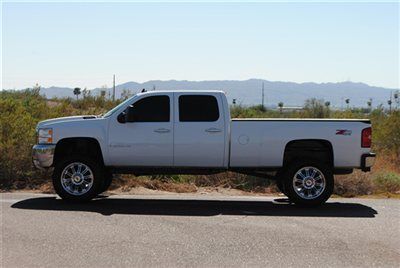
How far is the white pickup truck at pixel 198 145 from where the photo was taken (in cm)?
1079

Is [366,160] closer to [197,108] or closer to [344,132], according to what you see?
[344,132]

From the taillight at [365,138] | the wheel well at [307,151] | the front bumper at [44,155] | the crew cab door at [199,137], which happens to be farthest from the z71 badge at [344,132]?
the front bumper at [44,155]

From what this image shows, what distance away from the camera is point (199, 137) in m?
10.9

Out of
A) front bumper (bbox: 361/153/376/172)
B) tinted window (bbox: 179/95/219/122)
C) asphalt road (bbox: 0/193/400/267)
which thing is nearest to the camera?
asphalt road (bbox: 0/193/400/267)

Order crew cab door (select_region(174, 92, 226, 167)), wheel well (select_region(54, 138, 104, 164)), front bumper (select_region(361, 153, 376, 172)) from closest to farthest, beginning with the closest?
front bumper (select_region(361, 153, 376, 172)), crew cab door (select_region(174, 92, 226, 167)), wheel well (select_region(54, 138, 104, 164))

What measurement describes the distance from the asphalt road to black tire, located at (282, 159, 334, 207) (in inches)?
9.5

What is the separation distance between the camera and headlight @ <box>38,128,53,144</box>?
11.0 metres

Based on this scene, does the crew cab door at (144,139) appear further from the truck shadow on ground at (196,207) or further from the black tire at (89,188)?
the truck shadow on ground at (196,207)

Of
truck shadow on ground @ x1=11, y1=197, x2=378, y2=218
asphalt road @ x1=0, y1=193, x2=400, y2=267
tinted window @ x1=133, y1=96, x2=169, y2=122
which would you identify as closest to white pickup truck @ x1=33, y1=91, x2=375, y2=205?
tinted window @ x1=133, y1=96, x2=169, y2=122

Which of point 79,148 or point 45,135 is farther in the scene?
point 79,148

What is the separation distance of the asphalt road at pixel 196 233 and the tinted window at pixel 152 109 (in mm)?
1662

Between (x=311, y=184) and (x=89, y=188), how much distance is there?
4242 mm

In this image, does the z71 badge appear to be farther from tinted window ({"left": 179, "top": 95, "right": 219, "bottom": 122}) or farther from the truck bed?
tinted window ({"left": 179, "top": 95, "right": 219, "bottom": 122})

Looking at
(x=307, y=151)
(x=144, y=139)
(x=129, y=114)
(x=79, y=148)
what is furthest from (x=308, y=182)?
(x=79, y=148)
